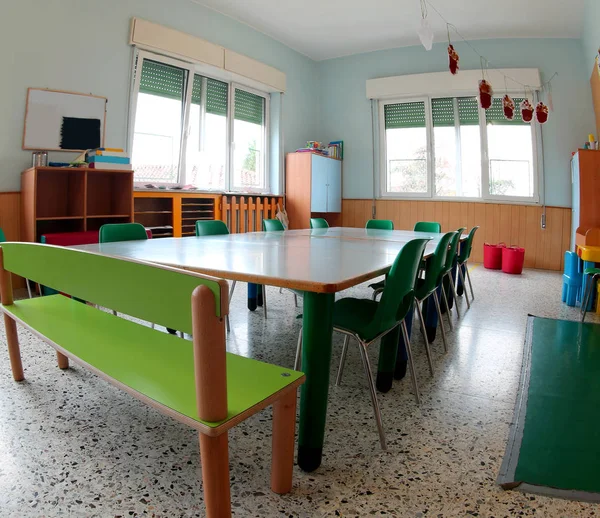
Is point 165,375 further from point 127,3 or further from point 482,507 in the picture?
point 127,3

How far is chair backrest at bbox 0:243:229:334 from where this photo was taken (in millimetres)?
991

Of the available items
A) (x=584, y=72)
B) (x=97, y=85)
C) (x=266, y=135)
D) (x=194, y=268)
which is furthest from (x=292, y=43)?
(x=194, y=268)

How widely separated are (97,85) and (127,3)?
99 cm

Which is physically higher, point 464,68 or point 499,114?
point 464,68

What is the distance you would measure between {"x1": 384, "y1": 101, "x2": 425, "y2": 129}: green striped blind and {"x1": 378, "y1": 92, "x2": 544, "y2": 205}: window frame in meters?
0.06

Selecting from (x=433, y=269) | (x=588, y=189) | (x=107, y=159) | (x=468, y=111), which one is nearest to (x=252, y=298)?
(x=433, y=269)

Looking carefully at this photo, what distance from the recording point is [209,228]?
3.64m

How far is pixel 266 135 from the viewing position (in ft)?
23.3

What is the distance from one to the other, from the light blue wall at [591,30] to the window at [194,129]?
4.37 metres

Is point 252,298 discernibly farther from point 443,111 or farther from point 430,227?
point 443,111

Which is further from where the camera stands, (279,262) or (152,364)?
(279,262)

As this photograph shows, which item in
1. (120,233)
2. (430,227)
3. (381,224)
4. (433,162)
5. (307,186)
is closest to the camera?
(120,233)

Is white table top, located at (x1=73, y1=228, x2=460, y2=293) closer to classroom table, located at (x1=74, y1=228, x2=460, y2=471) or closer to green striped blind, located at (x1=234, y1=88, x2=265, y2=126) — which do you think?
classroom table, located at (x1=74, y1=228, x2=460, y2=471)

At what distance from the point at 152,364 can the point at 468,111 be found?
701 centimetres
